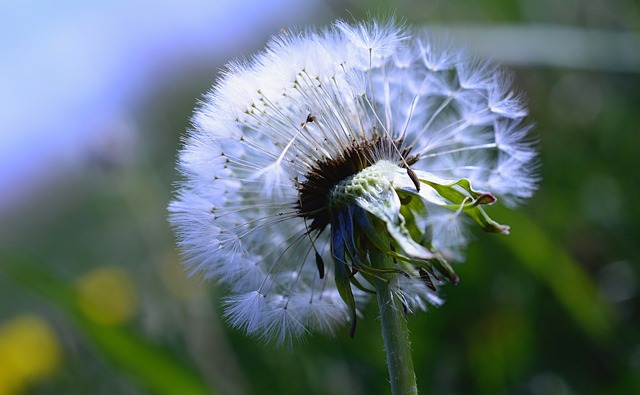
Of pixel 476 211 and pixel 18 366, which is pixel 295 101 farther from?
pixel 18 366

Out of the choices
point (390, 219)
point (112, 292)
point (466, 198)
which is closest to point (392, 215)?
point (390, 219)

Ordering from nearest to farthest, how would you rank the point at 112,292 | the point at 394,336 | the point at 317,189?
1. the point at 394,336
2. the point at 317,189
3. the point at 112,292

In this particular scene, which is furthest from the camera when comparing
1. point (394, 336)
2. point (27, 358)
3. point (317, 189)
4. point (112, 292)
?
point (112, 292)

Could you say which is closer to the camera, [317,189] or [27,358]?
[317,189]

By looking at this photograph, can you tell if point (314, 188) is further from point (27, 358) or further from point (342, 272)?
point (27, 358)

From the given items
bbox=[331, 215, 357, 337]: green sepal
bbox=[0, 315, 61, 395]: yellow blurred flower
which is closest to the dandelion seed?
bbox=[331, 215, 357, 337]: green sepal

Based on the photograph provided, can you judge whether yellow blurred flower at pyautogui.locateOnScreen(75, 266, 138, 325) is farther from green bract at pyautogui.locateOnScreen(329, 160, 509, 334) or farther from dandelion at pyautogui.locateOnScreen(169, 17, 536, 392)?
green bract at pyautogui.locateOnScreen(329, 160, 509, 334)
